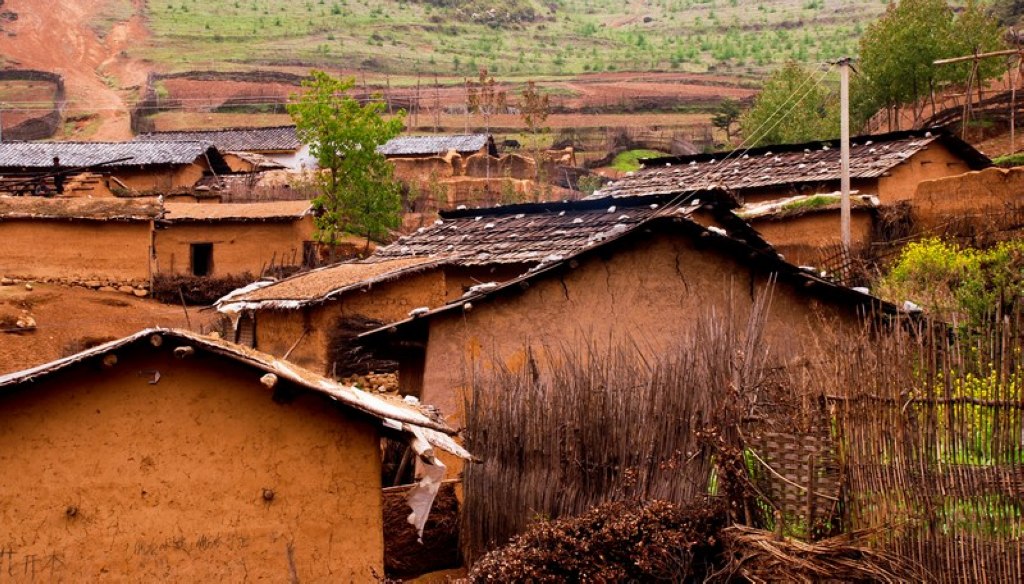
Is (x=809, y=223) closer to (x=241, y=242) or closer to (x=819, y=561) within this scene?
(x=819, y=561)

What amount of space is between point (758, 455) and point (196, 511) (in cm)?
372

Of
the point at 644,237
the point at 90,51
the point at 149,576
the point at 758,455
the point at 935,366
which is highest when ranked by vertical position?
the point at 90,51

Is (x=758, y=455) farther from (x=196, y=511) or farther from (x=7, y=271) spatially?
(x=7, y=271)

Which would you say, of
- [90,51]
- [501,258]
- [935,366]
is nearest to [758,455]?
[935,366]

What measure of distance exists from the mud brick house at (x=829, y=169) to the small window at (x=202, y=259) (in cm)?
1207

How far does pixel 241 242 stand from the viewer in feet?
114

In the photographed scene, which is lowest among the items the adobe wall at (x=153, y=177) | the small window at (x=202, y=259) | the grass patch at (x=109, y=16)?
the small window at (x=202, y=259)

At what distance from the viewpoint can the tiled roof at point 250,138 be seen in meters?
55.7

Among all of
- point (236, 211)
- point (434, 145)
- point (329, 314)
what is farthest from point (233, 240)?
point (434, 145)

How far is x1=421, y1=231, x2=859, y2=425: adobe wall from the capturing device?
12477mm

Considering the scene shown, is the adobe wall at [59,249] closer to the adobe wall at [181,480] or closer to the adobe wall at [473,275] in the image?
the adobe wall at [473,275]

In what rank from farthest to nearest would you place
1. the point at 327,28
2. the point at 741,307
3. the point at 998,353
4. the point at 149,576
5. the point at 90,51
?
the point at 327,28 < the point at 90,51 < the point at 741,307 < the point at 149,576 < the point at 998,353

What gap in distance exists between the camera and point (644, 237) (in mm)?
12656

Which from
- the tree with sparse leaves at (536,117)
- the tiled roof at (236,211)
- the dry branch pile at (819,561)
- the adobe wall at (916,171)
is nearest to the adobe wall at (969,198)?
the adobe wall at (916,171)
